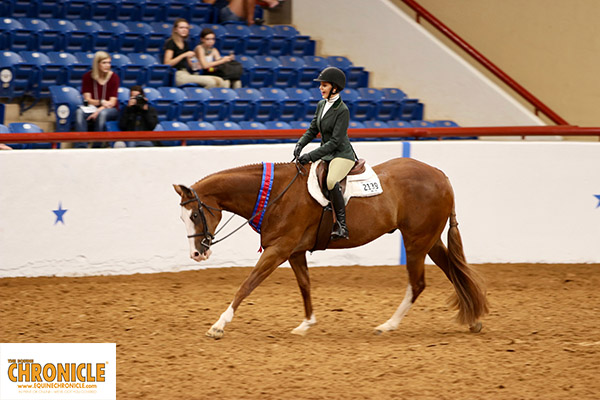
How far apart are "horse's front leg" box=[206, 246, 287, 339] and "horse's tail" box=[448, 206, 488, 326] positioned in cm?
160

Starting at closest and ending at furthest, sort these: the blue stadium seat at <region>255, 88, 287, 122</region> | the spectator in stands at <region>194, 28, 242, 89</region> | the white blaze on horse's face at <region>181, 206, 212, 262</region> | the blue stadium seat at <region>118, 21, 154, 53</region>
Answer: the white blaze on horse's face at <region>181, 206, 212, 262</region> < the spectator in stands at <region>194, 28, 242, 89</region> < the blue stadium seat at <region>255, 88, 287, 122</region> < the blue stadium seat at <region>118, 21, 154, 53</region>

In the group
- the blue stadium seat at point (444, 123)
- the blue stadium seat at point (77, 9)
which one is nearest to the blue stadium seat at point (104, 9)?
the blue stadium seat at point (77, 9)

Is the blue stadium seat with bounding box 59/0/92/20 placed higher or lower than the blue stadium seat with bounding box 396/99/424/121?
higher

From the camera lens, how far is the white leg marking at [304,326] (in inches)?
279

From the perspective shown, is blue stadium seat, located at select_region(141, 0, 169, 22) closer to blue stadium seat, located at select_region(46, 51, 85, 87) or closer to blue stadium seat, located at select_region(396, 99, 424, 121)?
blue stadium seat, located at select_region(46, 51, 85, 87)

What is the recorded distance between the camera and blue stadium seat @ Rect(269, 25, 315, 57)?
14.9 metres

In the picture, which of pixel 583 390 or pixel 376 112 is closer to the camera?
pixel 583 390

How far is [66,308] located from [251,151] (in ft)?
9.54

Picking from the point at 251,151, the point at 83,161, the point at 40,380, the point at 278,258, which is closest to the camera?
the point at 40,380

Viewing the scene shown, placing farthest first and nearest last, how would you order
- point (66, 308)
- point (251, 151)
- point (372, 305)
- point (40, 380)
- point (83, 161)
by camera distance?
point (251, 151) → point (83, 161) → point (372, 305) → point (66, 308) → point (40, 380)

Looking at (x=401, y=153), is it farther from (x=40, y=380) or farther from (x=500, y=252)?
(x=40, y=380)

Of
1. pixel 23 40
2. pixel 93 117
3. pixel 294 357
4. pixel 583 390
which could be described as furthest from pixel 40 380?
pixel 23 40

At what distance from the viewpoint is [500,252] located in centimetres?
1034

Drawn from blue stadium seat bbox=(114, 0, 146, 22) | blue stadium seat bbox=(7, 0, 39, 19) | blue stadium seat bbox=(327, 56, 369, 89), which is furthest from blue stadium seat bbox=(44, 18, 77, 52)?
blue stadium seat bbox=(327, 56, 369, 89)
